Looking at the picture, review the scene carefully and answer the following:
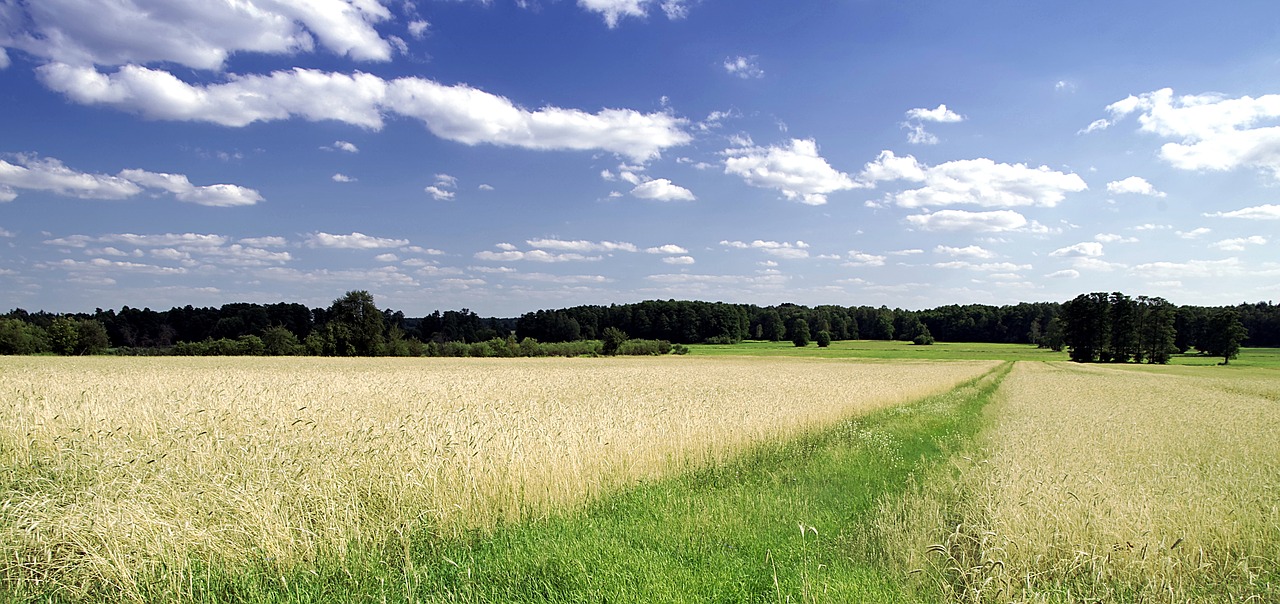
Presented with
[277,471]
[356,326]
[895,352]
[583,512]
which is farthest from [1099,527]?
[895,352]

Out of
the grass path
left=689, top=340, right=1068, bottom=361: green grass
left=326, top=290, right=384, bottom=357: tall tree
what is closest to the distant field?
left=689, top=340, right=1068, bottom=361: green grass

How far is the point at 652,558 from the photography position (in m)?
5.70

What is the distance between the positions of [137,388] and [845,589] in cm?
1904

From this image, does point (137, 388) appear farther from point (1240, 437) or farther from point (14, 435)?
point (1240, 437)

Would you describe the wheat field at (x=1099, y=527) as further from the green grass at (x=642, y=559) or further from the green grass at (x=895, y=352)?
the green grass at (x=895, y=352)

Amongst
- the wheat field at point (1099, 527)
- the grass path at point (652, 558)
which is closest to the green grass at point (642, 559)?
the grass path at point (652, 558)

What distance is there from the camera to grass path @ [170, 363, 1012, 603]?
197 inches

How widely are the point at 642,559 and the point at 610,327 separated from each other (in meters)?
84.4

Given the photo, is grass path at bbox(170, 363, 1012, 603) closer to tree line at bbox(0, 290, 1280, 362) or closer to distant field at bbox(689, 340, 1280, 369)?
tree line at bbox(0, 290, 1280, 362)

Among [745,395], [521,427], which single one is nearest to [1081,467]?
[521,427]

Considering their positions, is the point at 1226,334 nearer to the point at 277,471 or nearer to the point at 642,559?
the point at 642,559

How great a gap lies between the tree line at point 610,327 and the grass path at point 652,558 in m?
69.6

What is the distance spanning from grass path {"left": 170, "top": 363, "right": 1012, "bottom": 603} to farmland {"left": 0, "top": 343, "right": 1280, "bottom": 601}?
0.03 metres

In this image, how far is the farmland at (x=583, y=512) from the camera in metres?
5.14
